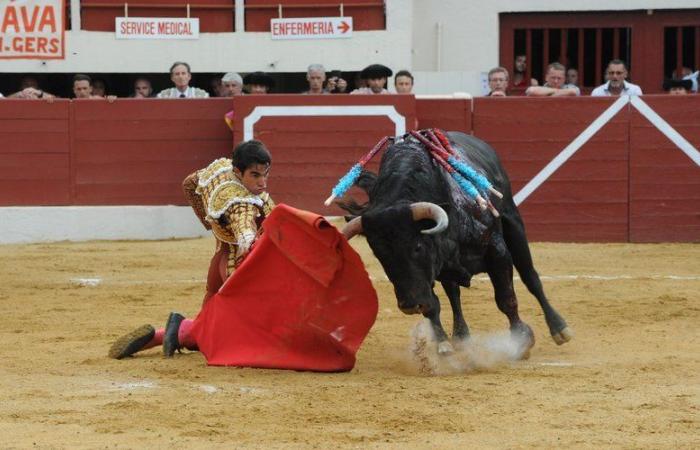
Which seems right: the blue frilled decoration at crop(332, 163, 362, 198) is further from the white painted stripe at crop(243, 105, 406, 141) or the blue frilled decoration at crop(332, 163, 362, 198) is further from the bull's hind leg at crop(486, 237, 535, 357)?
the white painted stripe at crop(243, 105, 406, 141)

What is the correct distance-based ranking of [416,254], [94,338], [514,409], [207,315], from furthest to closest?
[94,338]
[207,315]
[416,254]
[514,409]

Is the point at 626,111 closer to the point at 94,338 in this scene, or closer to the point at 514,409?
the point at 94,338

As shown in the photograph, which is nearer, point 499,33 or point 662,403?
point 662,403

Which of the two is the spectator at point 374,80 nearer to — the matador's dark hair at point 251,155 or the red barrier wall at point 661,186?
the red barrier wall at point 661,186

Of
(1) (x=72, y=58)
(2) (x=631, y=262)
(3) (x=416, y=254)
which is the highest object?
(1) (x=72, y=58)

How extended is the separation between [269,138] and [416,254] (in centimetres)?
556

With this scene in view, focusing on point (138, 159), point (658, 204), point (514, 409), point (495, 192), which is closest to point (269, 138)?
point (138, 159)

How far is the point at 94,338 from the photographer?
6543 mm

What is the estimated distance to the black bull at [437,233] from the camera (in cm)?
529

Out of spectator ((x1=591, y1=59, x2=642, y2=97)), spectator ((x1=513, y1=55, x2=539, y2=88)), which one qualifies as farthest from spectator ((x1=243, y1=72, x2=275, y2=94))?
spectator ((x1=513, y1=55, x2=539, y2=88))

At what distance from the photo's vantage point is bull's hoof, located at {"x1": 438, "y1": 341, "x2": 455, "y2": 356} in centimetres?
564

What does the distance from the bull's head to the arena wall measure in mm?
5388

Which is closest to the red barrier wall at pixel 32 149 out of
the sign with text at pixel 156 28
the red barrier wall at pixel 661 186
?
the sign with text at pixel 156 28

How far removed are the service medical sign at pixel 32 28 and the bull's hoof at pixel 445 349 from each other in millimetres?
6289
